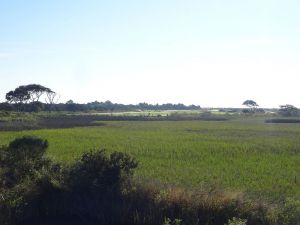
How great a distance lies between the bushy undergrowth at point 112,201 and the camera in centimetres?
1101

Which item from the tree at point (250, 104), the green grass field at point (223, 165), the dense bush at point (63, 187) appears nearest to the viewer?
the dense bush at point (63, 187)

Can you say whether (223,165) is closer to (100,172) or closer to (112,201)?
(100,172)

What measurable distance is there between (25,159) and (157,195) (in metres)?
5.62

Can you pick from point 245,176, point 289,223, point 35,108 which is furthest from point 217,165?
point 35,108

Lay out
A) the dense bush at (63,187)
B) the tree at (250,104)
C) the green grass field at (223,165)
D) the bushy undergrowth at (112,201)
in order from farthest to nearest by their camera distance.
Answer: the tree at (250,104), the green grass field at (223,165), the dense bush at (63,187), the bushy undergrowth at (112,201)

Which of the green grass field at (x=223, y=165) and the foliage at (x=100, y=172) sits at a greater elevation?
the foliage at (x=100, y=172)

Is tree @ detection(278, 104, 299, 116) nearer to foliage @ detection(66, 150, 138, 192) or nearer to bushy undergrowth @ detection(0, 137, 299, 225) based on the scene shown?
foliage @ detection(66, 150, 138, 192)

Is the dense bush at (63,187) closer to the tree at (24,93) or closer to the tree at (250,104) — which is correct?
the tree at (24,93)

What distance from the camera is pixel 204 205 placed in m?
11.3

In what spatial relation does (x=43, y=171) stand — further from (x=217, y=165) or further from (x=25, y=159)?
(x=217, y=165)

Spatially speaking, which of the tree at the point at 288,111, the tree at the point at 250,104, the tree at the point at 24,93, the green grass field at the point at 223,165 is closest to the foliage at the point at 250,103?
the tree at the point at 250,104

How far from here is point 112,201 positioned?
11969 millimetres

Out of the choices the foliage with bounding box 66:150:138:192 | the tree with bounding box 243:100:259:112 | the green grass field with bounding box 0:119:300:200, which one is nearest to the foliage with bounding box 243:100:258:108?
the tree with bounding box 243:100:259:112

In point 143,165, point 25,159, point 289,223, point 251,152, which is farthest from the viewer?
point 251,152
